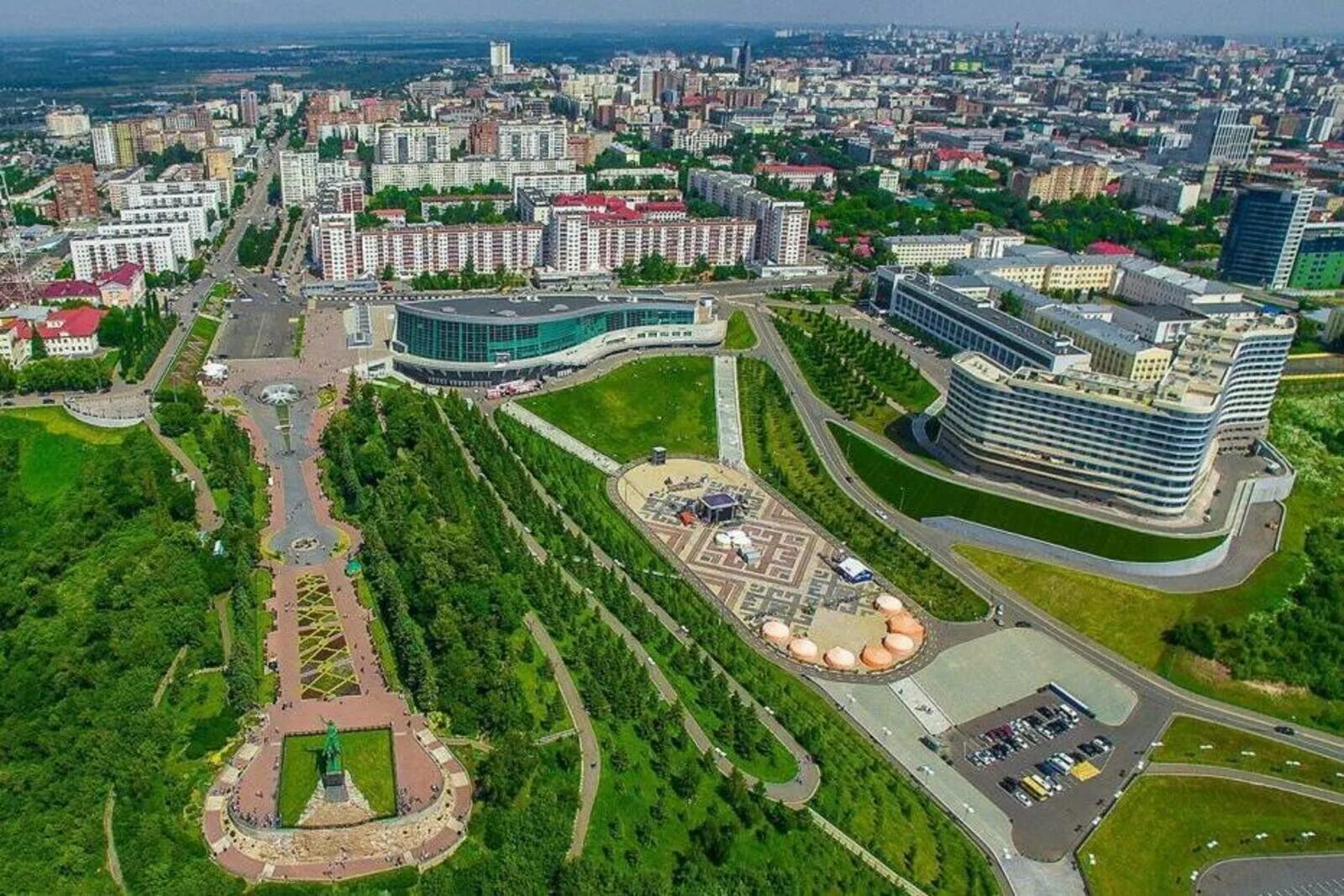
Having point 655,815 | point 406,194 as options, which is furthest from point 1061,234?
point 655,815

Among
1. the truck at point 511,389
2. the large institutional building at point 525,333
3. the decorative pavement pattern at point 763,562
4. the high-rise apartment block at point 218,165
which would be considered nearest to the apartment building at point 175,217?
the high-rise apartment block at point 218,165

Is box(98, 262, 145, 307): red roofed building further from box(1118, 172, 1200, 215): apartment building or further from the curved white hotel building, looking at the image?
box(1118, 172, 1200, 215): apartment building

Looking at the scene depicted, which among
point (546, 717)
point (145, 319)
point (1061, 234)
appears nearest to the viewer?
point (546, 717)

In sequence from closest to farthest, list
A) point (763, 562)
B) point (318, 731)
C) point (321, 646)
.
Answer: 1. point (318, 731)
2. point (321, 646)
3. point (763, 562)

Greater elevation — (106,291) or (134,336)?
(106,291)

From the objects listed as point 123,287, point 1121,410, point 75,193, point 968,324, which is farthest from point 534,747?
point 75,193

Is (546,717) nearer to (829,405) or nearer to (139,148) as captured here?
(829,405)

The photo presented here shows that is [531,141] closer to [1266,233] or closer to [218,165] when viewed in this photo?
[218,165]
